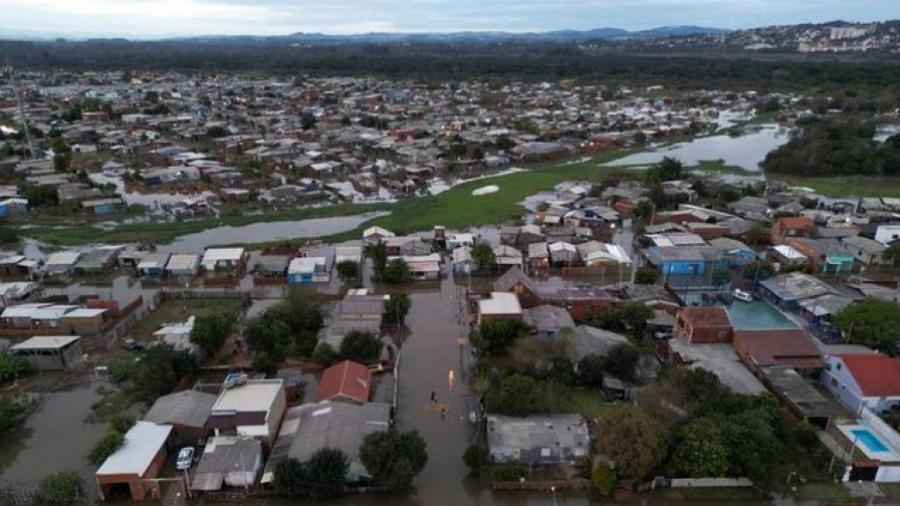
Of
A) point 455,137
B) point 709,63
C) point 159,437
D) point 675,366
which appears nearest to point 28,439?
point 159,437

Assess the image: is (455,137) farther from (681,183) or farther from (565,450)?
(565,450)

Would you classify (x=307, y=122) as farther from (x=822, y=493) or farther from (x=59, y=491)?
(x=822, y=493)

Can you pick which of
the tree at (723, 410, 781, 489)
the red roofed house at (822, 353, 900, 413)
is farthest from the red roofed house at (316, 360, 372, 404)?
the red roofed house at (822, 353, 900, 413)

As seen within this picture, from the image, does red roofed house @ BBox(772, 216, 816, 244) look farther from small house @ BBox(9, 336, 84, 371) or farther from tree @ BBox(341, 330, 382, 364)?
small house @ BBox(9, 336, 84, 371)

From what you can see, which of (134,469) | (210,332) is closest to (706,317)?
(210,332)

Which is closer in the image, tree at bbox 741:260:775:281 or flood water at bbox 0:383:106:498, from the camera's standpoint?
flood water at bbox 0:383:106:498

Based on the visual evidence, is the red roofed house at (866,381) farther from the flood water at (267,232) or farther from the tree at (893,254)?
the flood water at (267,232)
